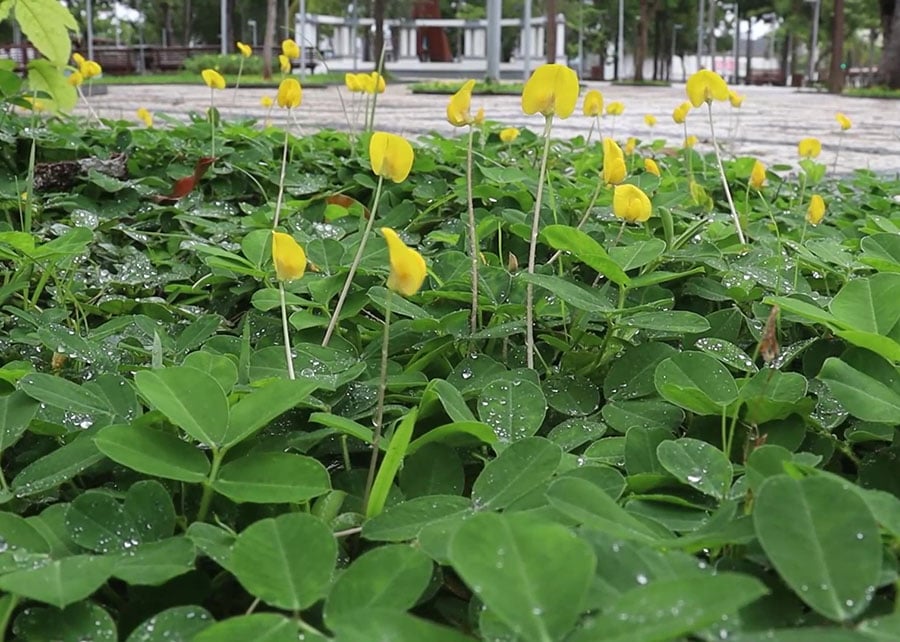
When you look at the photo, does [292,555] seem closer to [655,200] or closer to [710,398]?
[710,398]

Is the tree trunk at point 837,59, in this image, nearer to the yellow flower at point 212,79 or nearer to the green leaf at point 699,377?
the yellow flower at point 212,79

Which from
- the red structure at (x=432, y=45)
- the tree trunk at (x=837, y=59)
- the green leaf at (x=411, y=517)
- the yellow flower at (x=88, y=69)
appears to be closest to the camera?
the green leaf at (x=411, y=517)

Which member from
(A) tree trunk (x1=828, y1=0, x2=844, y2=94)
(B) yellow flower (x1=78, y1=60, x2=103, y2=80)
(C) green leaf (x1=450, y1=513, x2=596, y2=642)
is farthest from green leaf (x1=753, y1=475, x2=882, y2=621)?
(A) tree trunk (x1=828, y1=0, x2=844, y2=94)

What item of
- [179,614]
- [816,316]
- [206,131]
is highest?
[206,131]

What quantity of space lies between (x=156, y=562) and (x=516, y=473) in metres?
0.25

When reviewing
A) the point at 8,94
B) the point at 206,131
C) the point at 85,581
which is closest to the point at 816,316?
the point at 85,581

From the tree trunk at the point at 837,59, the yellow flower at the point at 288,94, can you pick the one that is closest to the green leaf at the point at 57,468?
the yellow flower at the point at 288,94

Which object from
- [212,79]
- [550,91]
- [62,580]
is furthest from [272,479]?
[212,79]

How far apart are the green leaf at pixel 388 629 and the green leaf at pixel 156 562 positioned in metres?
0.14

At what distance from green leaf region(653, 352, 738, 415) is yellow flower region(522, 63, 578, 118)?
A: 0.98 ft

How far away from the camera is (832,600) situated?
0.43 m

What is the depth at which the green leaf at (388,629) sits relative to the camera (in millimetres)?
420

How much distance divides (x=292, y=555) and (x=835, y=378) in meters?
0.47

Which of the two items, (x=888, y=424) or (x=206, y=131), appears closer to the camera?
(x=888, y=424)
